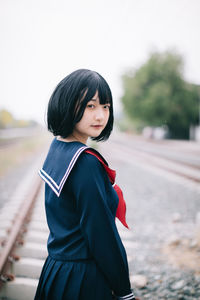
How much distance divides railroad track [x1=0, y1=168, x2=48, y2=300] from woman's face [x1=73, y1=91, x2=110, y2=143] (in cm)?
209

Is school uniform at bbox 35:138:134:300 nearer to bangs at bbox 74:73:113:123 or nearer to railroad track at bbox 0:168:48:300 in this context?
bangs at bbox 74:73:113:123

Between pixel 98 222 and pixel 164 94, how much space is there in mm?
31474

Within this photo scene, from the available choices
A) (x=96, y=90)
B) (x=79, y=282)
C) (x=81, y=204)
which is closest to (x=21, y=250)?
(x=79, y=282)

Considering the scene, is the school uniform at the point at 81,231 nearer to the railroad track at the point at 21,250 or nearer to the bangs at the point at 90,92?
the bangs at the point at 90,92

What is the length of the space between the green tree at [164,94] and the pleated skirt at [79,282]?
102ft

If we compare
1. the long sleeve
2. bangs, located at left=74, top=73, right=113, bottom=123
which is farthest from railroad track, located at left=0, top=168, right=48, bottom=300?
bangs, located at left=74, top=73, right=113, bottom=123

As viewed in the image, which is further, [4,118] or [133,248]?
[4,118]

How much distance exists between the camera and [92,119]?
1.14m

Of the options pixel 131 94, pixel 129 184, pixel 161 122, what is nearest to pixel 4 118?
pixel 131 94

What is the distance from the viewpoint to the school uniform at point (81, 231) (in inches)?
38.6

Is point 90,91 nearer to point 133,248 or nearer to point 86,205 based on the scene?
point 86,205

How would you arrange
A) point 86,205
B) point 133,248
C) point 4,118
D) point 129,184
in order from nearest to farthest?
1. point 86,205
2. point 133,248
3. point 129,184
4. point 4,118

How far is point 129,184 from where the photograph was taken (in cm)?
733

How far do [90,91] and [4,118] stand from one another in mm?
67537
